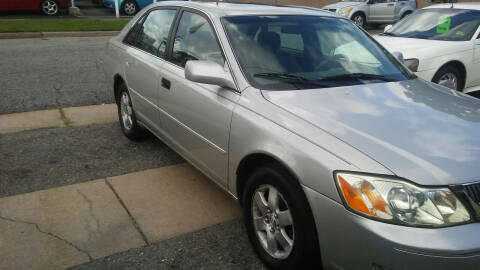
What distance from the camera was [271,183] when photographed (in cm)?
264

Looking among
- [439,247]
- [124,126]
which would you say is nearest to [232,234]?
[439,247]

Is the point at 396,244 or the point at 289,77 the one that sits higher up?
the point at 289,77

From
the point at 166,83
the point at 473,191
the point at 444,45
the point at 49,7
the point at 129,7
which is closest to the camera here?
the point at 473,191

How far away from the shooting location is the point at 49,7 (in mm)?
17109

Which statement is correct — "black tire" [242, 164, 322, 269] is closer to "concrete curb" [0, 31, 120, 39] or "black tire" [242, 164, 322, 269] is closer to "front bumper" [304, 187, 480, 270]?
"front bumper" [304, 187, 480, 270]

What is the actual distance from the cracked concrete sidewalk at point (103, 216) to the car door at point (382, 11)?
16277 millimetres

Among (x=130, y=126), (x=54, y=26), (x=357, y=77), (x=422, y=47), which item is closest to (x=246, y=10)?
(x=357, y=77)

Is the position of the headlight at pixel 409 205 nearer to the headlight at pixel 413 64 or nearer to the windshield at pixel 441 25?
the headlight at pixel 413 64

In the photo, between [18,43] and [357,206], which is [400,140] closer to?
[357,206]

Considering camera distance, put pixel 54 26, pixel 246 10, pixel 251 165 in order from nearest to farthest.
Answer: pixel 251 165 < pixel 246 10 < pixel 54 26

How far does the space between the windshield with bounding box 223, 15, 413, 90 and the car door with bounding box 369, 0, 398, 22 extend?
1575cm

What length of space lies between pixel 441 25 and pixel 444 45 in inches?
30.0

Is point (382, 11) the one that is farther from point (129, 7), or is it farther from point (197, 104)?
point (197, 104)

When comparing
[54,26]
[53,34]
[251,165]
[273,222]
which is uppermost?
[251,165]
